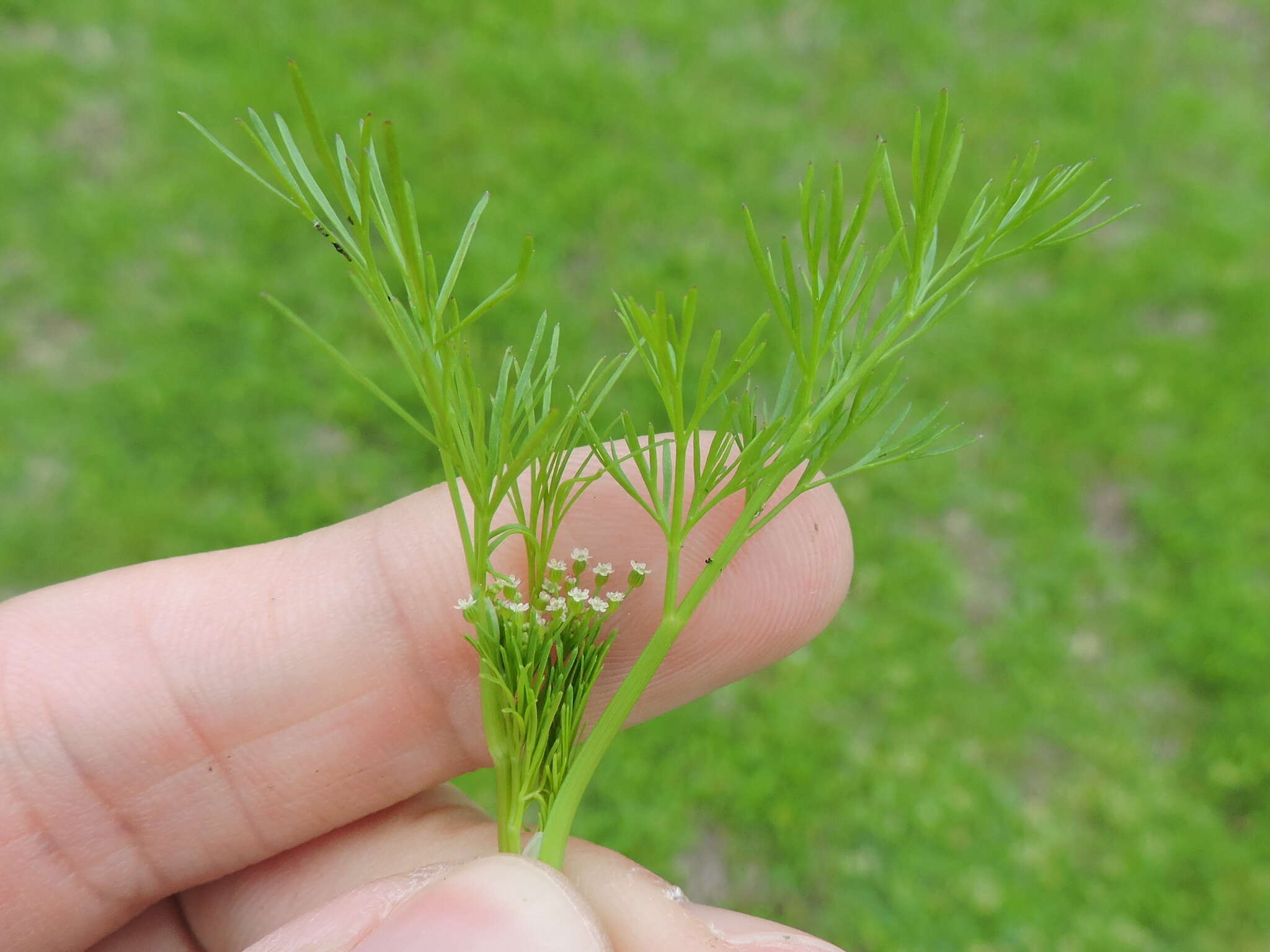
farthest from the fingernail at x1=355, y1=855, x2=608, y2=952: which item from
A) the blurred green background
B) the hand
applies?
the blurred green background

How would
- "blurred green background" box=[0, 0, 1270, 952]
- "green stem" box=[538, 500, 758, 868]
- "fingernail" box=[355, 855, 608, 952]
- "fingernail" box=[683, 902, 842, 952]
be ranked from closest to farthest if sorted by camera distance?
"fingernail" box=[355, 855, 608, 952] → "green stem" box=[538, 500, 758, 868] → "fingernail" box=[683, 902, 842, 952] → "blurred green background" box=[0, 0, 1270, 952]

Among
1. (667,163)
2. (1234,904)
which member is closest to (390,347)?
(667,163)

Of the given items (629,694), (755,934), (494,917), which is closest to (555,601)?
(629,694)

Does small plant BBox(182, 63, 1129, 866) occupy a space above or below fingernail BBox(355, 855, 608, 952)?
above

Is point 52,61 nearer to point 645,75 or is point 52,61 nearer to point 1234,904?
point 645,75

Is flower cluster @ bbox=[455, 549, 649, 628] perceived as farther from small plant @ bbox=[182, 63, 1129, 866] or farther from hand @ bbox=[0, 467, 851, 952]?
hand @ bbox=[0, 467, 851, 952]

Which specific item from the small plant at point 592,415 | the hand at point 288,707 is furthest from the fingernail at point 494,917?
the hand at point 288,707

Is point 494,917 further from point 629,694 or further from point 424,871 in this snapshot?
point 629,694
